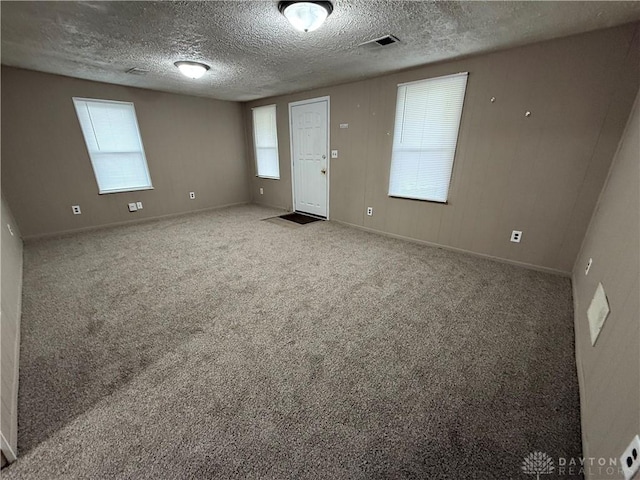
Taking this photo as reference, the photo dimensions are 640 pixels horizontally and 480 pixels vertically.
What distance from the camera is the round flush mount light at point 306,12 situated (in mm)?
1690

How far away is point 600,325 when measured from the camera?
1.39 metres

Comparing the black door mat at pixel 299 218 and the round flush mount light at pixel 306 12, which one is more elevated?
the round flush mount light at pixel 306 12

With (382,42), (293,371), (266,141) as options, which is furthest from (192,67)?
(293,371)

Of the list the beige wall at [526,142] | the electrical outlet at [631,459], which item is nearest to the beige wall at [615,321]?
the electrical outlet at [631,459]

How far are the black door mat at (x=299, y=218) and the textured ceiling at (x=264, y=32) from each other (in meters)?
2.25

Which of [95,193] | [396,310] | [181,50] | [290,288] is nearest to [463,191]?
[396,310]

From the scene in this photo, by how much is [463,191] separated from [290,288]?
2318 mm

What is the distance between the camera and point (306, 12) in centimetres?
172

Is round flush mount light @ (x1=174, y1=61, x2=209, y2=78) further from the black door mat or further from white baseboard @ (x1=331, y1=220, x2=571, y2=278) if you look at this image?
white baseboard @ (x1=331, y1=220, x2=571, y2=278)

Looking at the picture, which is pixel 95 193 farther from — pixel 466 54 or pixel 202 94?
pixel 466 54

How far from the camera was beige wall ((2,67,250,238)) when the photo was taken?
3307mm

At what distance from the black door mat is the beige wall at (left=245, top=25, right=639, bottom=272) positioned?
1.46 metres

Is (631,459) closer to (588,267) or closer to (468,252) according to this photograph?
(588,267)

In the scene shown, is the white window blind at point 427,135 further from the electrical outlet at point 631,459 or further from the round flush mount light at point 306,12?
the electrical outlet at point 631,459
